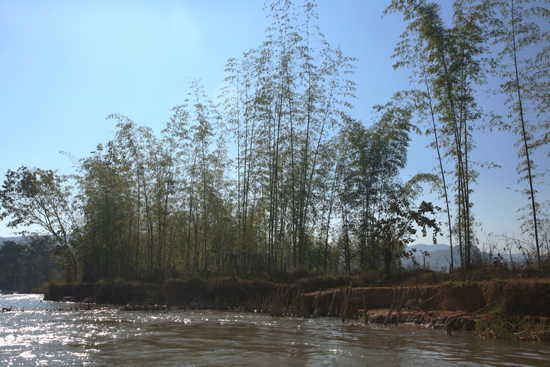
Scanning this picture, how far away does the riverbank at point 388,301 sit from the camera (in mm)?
8133

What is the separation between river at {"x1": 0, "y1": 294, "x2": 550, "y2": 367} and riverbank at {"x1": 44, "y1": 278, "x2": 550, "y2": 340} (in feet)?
1.46

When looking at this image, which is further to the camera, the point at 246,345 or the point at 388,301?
the point at 388,301

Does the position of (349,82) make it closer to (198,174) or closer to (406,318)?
(198,174)

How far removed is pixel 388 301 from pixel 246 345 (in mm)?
5488

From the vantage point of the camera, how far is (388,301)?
1153cm

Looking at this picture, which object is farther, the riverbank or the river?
the riverbank

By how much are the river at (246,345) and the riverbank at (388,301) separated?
0.45 m

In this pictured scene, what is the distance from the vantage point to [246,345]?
737cm

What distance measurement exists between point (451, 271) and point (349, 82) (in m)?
7.12

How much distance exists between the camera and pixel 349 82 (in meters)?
14.8

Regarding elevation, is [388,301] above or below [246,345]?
above

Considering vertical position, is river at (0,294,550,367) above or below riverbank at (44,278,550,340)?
below

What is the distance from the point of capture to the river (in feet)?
19.9

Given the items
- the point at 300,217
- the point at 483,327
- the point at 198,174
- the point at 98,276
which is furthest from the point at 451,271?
the point at 98,276
